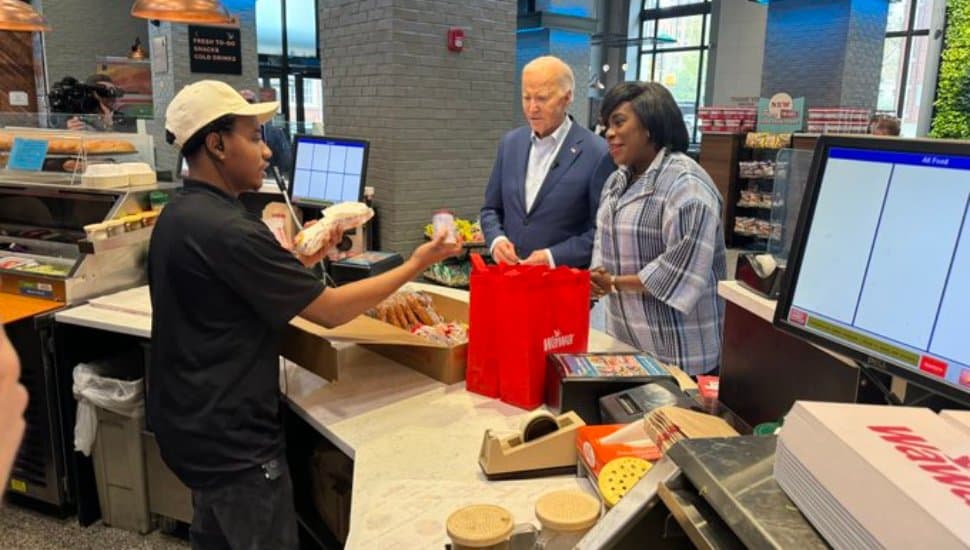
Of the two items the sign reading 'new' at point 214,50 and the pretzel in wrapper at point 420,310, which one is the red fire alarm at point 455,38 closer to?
the pretzel in wrapper at point 420,310

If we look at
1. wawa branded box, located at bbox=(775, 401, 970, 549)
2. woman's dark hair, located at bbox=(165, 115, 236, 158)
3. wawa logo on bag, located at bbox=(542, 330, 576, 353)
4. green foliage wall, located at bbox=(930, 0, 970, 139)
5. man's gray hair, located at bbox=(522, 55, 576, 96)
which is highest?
green foliage wall, located at bbox=(930, 0, 970, 139)

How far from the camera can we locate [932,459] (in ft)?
2.25

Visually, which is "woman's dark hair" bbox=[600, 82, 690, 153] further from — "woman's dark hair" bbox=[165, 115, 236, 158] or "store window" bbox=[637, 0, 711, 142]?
"store window" bbox=[637, 0, 711, 142]

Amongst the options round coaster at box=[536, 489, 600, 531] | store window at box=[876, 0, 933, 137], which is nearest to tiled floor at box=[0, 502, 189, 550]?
round coaster at box=[536, 489, 600, 531]

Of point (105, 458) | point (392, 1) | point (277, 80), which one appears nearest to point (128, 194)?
point (105, 458)

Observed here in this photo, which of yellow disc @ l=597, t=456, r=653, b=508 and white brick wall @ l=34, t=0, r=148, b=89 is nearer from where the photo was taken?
yellow disc @ l=597, t=456, r=653, b=508

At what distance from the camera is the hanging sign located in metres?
8.66

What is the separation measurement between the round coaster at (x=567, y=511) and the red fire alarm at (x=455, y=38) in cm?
445

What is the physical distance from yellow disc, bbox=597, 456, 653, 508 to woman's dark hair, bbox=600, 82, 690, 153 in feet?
4.10

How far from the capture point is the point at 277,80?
12742 mm

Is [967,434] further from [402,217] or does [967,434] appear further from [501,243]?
[402,217]

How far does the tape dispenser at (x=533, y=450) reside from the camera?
1.50m

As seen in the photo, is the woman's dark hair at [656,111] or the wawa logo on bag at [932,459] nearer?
the wawa logo on bag at [932,459]

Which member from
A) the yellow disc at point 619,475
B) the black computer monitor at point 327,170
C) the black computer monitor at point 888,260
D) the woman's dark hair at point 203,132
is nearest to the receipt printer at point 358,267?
the black computer monitor at point 327,170
